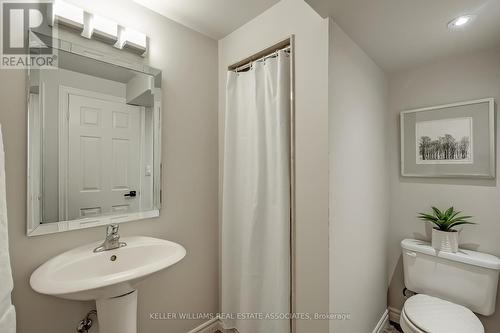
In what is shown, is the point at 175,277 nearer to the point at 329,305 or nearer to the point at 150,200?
the point at 150,200

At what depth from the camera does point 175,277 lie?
1.59 meters

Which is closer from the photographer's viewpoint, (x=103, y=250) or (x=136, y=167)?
(x=103, y=250)

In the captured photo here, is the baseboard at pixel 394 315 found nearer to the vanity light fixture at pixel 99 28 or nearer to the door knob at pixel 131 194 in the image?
the door knob at pixel 131 194

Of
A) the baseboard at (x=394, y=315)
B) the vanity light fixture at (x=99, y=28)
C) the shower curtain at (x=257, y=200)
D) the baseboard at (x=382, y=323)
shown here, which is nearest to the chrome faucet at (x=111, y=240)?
the shower curtain at (x=257, y=200)

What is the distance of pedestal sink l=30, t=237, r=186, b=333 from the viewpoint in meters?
0.89

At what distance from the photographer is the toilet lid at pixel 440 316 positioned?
3.97 ft

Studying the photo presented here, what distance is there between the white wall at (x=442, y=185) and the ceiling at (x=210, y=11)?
1.27 metres

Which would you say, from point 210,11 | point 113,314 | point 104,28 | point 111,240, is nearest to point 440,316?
point 113,314

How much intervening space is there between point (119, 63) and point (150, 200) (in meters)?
0.87

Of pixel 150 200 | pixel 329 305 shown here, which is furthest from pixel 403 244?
pixel 150 200

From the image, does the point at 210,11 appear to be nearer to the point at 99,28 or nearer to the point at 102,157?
the point at 99,28

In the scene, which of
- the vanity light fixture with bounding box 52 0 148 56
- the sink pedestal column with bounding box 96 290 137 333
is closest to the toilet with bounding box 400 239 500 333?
the sink pedestal column with bounding box 96 290 137 333

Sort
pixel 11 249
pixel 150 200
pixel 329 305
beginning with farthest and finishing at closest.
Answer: pixel 150 200, pixel 329 305, pixel 11 249

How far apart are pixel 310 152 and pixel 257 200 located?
0.49 meters
